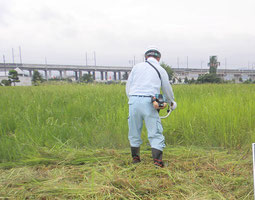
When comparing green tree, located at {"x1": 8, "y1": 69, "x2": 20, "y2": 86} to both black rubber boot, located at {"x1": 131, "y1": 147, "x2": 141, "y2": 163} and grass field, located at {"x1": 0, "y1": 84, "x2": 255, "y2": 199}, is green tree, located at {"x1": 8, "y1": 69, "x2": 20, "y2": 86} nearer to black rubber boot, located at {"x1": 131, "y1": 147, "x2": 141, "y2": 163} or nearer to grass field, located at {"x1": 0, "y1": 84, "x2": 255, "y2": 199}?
grass field, located at {"x1": 0, "y1": 84, "x2": 255, "y2": 199}

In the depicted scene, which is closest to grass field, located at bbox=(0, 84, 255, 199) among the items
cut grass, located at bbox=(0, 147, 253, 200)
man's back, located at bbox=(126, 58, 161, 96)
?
cut grass, located at bbox=(0, 147, 253, 200)

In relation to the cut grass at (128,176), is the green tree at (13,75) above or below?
above

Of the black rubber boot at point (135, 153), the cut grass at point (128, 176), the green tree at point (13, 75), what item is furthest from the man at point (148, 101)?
the green tree at point (13, 75)

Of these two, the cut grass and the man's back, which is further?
the man's back

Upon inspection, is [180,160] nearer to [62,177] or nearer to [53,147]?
[62,177]

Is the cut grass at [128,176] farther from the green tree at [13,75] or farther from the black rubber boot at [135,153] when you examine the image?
the green tree at [13,75]

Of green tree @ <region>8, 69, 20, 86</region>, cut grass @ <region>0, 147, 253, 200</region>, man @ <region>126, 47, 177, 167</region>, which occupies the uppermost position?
green tree @ <region>8, 69, 20, 86</region>

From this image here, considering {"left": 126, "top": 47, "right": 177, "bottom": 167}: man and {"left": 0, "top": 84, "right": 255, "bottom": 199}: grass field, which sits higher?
{"left": 126, "top": 47, "right": 177, "bottom": 167}: man

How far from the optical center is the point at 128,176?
201 cm

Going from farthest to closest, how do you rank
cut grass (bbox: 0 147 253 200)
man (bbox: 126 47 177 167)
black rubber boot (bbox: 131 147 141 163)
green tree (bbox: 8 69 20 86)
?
green tree (bbox: 8 69 20 86)
black rubber boot (bbox: 131 147 141 163)
man (bbox: 126 47 177 167)
cut grass (bbox: 0 147 253 200)

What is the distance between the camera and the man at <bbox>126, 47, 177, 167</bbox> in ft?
6.85

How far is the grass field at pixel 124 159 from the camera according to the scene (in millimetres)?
1709

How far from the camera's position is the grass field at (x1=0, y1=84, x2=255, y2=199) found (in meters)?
1.71

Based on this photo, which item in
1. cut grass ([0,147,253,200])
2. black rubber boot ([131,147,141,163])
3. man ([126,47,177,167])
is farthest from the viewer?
black rubber boot ([131,147,141,163])
